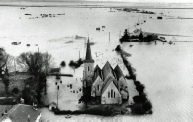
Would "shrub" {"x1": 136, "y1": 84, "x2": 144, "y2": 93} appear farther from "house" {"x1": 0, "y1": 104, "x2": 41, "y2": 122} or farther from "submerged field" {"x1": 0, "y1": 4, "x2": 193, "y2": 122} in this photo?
"house" {"x1": 0, "y1": 104, "x2": 41, "y2": 122}

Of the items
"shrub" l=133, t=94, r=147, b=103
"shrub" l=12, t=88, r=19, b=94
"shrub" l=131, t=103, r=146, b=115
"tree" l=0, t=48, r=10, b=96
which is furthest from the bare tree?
"shrub" l=131, t=103, r=146, b=115

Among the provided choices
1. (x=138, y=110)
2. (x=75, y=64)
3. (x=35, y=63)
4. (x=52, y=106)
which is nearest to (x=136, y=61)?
(x=75, y=64)

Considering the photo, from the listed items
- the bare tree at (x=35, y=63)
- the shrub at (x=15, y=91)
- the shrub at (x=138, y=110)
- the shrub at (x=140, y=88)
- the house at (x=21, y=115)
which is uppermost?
the bare tree at (x=35, y=63)

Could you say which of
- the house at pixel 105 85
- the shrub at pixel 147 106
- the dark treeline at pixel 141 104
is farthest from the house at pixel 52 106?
the shrub at pixel 147 106

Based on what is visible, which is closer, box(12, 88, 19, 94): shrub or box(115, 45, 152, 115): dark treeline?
box(115, 45, 152, 115): dark treeline

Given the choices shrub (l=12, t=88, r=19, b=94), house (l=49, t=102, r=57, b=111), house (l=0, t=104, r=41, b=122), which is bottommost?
house (l=49, t=102, r=57, b=111)

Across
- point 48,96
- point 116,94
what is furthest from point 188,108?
point 48,96

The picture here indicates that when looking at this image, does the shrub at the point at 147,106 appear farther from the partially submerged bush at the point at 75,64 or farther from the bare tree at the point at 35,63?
the partially submerged bush at the point at 75,64
